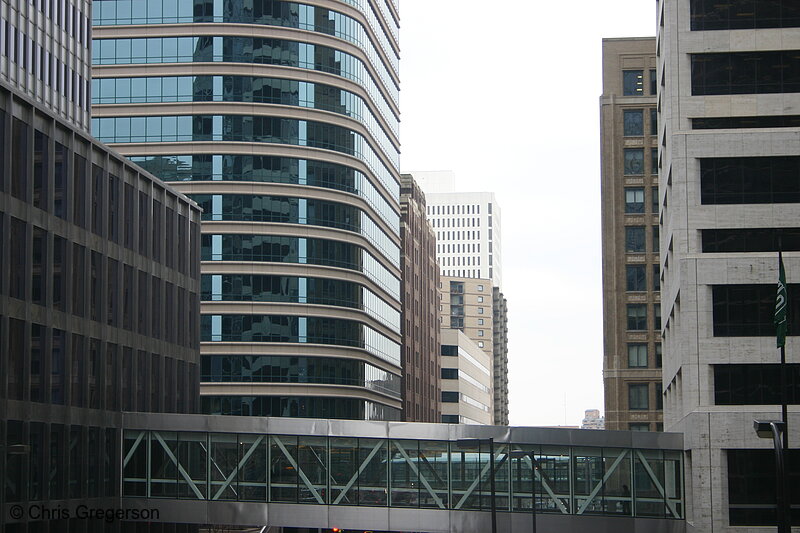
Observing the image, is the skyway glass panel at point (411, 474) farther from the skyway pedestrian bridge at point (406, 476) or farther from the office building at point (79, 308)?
the office building at point (79, 308)

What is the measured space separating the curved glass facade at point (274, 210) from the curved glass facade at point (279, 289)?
4.55 m

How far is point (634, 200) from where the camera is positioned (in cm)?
10556

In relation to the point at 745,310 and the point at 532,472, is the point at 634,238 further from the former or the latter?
the point at 532,472

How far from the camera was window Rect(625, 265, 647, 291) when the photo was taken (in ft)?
345

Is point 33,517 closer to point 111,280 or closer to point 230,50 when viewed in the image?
point 111,280

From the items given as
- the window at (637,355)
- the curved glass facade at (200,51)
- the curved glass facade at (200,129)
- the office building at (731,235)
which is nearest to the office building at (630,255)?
the window at (637,355)

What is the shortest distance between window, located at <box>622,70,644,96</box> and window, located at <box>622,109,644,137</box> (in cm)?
249

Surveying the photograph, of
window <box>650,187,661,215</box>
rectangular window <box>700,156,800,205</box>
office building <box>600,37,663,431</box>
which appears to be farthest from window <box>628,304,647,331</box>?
rectangular window <box>700,156,800,205</box>

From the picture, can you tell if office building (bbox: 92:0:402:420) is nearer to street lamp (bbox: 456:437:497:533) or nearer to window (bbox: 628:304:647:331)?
window (bbox: 628:304:647:331)

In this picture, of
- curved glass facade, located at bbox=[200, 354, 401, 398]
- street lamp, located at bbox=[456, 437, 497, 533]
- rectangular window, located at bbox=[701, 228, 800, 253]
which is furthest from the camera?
curved glass facade, located at bbox=[200, 354, 401, 398]

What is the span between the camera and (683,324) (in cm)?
5281

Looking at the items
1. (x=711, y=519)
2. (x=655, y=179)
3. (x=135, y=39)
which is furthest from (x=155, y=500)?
(x=655, y=179)

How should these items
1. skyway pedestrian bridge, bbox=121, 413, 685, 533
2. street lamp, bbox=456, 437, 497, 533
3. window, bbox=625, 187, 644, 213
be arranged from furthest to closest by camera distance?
window, bbox=625, 187, 644, 213, skyway pedestrian bridge, bbox=121, 413, 685, 533, street lamp, bbox=456, 437, 497, 533

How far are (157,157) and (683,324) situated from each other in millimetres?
55963
